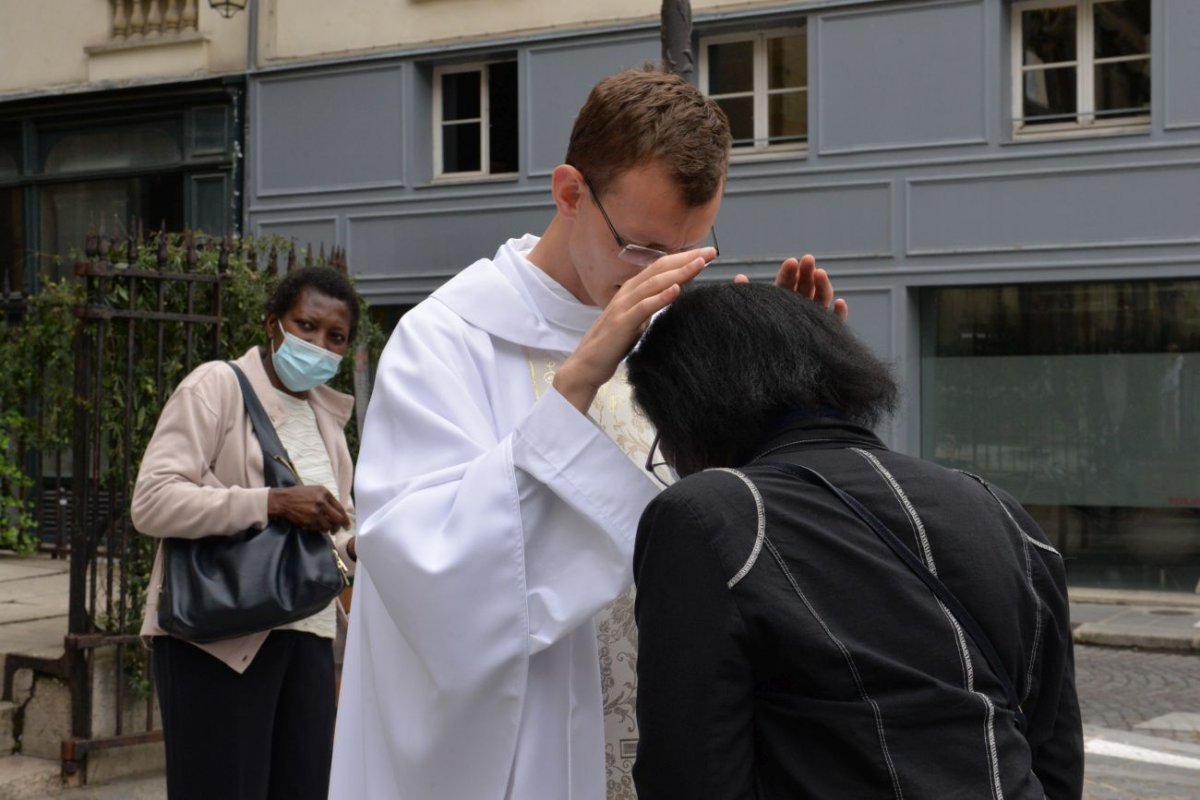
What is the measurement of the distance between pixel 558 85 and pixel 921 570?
45.9 feet

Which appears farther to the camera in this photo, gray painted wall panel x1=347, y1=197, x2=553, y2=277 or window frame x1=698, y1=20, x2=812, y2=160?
gray painted wall panel x1=347, y1=197, x2=553, y2=277

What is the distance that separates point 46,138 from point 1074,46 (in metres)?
11.2

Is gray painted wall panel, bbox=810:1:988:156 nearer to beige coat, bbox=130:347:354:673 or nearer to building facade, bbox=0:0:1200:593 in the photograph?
building facade, bbox=0:0:1200:593

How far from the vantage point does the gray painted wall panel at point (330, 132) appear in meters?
16.1

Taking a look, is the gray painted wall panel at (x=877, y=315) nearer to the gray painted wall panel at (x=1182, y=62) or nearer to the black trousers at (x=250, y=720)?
the gray painted wall panel at (x=1182, y=62)

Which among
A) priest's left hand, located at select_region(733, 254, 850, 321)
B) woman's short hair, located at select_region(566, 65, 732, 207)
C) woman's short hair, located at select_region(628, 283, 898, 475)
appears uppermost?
woman's short hair, located at select_region(566, 65, 732, 207)

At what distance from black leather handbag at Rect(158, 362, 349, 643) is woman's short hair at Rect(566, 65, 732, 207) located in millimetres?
1844

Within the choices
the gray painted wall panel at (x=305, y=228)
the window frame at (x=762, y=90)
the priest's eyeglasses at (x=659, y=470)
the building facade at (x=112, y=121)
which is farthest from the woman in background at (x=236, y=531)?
the building facade at (x=112, y=121)

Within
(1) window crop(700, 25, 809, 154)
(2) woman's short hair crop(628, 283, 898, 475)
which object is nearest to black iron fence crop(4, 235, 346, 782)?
(2) woman's short hair crop(628, 283, 898, 475)

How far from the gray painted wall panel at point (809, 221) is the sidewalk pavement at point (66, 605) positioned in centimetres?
372

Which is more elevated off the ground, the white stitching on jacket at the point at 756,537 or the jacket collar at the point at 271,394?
the jacket collar at the point at 271,394

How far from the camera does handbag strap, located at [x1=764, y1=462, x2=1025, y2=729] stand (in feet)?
5.44

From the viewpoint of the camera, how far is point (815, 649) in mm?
1596

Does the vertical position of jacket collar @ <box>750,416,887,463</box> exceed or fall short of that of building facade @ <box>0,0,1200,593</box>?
it falls short
